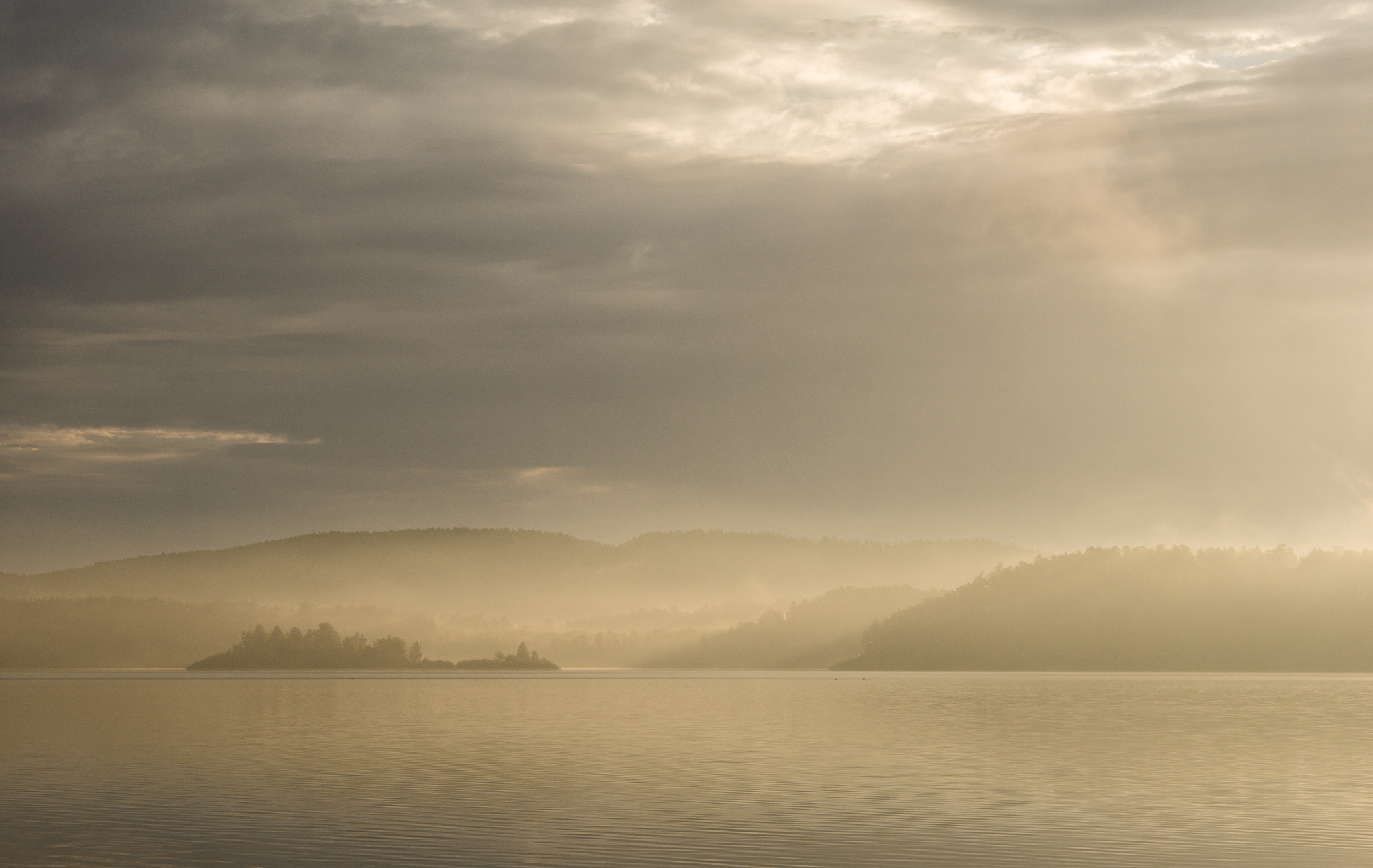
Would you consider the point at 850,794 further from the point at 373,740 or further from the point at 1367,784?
the point at 373,740

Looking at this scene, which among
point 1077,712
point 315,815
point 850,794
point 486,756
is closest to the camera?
point 315,815

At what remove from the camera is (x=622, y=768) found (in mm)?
90000

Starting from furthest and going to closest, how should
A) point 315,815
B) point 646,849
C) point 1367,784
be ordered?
point 1367,784
point 315,815
point 646,849

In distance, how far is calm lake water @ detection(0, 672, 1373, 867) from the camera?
54.5 meters

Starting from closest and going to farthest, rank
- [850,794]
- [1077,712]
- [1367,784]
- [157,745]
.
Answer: [850,794] → [1367,784] → [157,745] → [1077,712]

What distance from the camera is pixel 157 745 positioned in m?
112

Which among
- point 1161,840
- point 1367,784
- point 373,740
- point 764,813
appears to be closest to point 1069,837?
point 1161,840

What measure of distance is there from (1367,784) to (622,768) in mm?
45311

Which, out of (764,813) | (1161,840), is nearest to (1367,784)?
(1161,840)

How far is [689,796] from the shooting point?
241 feet

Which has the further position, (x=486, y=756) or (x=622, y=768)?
(x=486, y=756)

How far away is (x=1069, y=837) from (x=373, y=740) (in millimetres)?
73923

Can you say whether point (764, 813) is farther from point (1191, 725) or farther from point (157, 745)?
point (1191, 725)

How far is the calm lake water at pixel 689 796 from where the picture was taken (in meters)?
54.5
